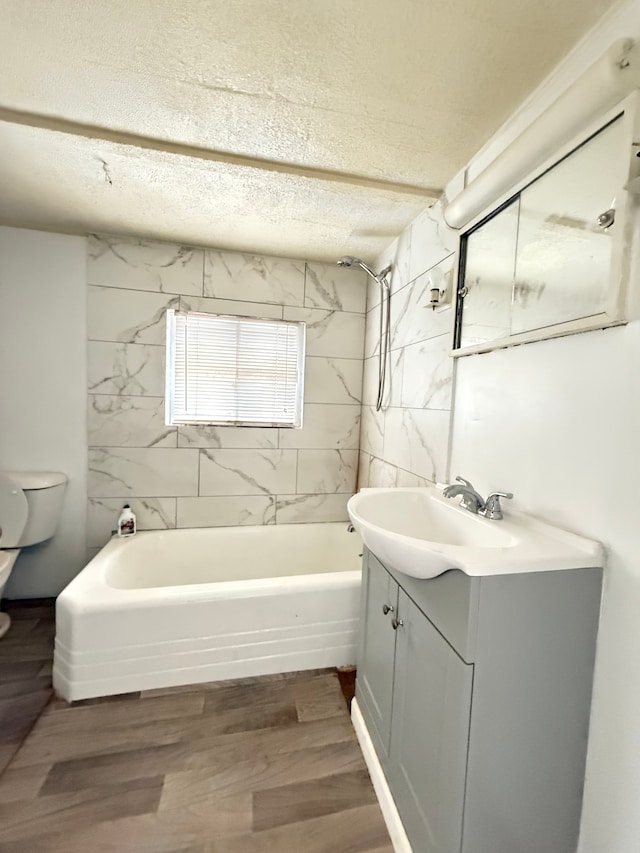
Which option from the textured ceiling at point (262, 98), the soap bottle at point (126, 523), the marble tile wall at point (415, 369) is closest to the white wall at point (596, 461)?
the textured ceiling at point (262, 98)

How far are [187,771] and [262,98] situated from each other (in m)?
2.30

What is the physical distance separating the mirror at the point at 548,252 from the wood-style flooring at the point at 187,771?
63.3 inches

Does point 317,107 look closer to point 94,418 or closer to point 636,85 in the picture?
point 636,85

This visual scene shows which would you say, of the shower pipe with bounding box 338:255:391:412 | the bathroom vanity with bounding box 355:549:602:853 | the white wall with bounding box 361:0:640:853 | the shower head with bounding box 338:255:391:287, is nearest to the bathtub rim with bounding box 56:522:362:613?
the bathroom vanity with bounding box 355:549:602:853

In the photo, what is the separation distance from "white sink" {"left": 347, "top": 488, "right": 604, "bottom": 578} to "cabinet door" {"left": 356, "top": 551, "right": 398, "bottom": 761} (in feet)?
0.73

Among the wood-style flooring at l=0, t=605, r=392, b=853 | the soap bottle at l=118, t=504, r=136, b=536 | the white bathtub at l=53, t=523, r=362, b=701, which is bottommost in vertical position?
the wood-style flooring at l=0, t=605, r=392, b=853

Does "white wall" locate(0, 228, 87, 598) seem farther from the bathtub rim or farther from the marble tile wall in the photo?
the marble tile wall

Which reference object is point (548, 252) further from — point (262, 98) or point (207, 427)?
point (207, 427)

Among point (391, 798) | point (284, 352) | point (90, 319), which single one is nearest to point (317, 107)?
point (284, 352)

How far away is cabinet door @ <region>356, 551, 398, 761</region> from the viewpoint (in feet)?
3.86

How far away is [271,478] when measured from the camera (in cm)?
249

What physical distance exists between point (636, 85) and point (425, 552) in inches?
45.8

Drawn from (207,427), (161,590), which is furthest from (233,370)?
(161,590)

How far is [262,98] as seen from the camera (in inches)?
45.8
